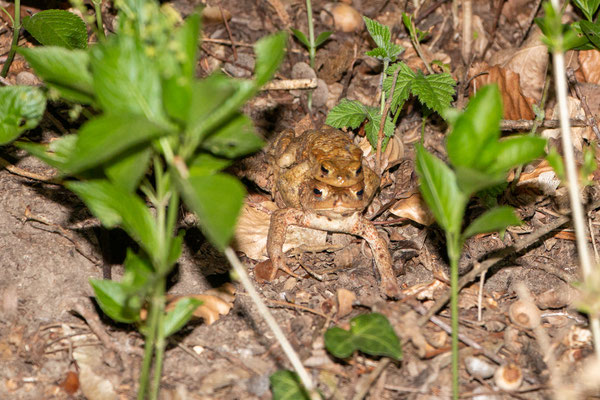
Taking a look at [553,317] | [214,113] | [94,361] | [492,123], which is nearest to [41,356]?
[94,361]

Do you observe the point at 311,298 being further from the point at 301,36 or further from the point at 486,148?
the point at 301,36

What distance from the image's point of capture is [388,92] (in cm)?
469

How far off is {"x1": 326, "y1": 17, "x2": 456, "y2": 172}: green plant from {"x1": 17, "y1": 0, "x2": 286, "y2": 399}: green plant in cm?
217

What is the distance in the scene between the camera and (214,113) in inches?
93.1

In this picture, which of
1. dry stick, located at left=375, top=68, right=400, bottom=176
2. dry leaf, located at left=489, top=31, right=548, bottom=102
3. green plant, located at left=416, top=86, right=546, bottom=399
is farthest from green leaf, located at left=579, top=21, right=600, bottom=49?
green plant, located at left=416, top=86, right=546, bottom=399

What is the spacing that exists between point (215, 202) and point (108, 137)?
1.39ft

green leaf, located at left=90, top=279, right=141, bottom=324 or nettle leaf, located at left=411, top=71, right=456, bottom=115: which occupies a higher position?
nettle leaf, located at left=411, top=71, right=456, bottom=115

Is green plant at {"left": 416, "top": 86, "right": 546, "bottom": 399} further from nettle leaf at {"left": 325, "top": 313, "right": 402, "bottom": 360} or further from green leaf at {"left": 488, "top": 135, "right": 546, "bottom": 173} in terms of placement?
nettle leaf at {"left": 325, "top": 313, "right": 402, "bottom": 360}

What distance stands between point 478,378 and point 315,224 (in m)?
1.84

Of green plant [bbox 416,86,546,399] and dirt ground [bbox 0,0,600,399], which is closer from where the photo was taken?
green plant [bbox 416,86,546,399]

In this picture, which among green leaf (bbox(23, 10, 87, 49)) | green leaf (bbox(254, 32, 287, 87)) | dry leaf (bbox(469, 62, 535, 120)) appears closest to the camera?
green leaf (bbox(254, 32, 287, 87))

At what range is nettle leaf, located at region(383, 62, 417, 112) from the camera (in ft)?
15.0

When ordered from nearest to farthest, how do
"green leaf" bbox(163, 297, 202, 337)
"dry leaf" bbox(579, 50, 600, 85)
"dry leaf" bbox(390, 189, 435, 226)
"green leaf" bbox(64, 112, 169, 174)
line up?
"green leaf" bbox(64, 112, 169, 174) < "green leaf" bbox(163, 297, 202, 337) < "dry leaf" bbox(390, 189, 435, 226) < "dry leaf" bbox(579, 50, 600, 85)

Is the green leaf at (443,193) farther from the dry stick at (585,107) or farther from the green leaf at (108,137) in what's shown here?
the dry stick at (585,107)
